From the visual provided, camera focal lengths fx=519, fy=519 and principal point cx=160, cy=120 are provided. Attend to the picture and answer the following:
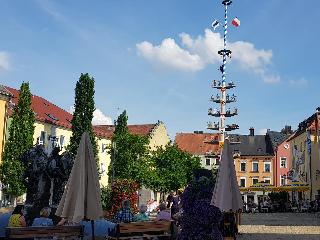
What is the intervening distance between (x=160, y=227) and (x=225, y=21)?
42.6 meters

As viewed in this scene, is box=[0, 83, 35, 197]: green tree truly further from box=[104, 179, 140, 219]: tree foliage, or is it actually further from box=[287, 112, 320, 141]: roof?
box=[287, 112, 320, 141]: roof

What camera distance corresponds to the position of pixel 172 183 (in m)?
60.7

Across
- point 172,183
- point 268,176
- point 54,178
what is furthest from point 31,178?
point 268,176

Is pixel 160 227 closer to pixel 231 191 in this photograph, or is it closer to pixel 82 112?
pixel 231 191

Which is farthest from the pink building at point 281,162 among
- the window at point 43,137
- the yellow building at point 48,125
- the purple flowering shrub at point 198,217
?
the purple flowering shrub at point 198,217

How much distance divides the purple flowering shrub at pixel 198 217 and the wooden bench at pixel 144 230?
2.51 metres

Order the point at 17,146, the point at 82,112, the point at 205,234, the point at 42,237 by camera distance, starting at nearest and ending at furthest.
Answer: the point at 205,234
the point at 42,237
the point at 17,146
the point at 82,112

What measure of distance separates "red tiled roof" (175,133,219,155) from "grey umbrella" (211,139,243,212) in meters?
80.5

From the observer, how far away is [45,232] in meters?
10.9

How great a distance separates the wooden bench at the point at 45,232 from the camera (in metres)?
10.7

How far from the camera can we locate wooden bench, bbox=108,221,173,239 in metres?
11.6

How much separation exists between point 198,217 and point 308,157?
51423mm

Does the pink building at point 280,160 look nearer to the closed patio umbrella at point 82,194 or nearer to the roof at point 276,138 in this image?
the roof at point 276,138


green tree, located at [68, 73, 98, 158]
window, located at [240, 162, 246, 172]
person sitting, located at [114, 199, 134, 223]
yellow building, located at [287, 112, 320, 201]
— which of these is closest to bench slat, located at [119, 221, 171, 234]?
person sitting, located at [114, 199, 134, 223]
